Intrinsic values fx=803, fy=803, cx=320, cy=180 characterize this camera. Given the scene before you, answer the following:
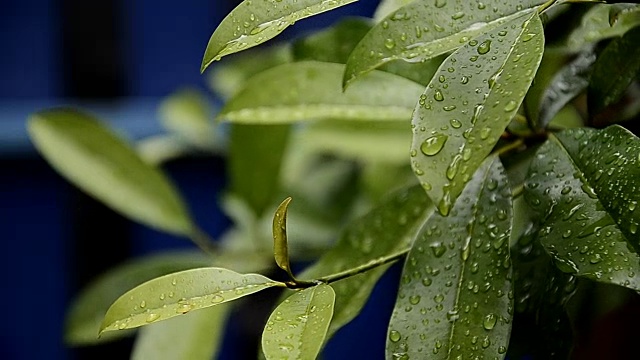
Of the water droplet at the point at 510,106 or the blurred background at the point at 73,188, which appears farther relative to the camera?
the blurred background at the point at 73,188

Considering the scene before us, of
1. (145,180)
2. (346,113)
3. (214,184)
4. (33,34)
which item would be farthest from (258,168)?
Result: (33,34)

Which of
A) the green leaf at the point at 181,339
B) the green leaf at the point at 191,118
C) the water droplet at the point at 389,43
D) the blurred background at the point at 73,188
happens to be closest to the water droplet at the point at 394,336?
the water droplet at the point at 389,43

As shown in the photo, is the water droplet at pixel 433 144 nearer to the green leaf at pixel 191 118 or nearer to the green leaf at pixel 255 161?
the green leaf at pixel 255 161

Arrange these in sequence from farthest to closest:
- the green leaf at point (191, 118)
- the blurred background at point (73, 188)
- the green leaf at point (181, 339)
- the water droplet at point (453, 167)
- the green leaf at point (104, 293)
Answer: the blurred background at point (73, 188), the green leaf at point (191, 118), the green leaf at point (104, 293), the green leaf at point (181, 339), the water droplet at point (453, 167)

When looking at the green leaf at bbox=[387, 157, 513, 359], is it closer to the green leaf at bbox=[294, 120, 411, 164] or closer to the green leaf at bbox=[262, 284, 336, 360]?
the green leaf at bbox=[262, 284, 336, 360]

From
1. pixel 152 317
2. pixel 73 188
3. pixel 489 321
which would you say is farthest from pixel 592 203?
pixel 73 188

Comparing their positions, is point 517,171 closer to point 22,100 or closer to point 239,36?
point 239,36

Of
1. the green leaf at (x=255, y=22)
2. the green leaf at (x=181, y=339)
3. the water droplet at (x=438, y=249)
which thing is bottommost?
the green leaf at (x=181, y=339)

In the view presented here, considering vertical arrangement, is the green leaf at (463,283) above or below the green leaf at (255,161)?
above
